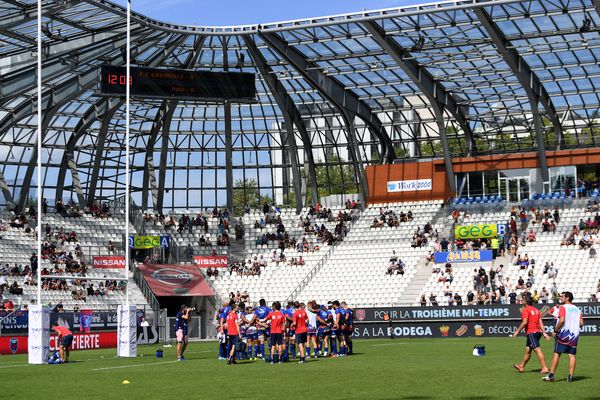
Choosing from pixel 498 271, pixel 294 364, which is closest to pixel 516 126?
pixel 498 271

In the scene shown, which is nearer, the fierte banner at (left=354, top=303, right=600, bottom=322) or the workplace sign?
the fierte banner at (left=354, top=303, right=600, bottom=322)

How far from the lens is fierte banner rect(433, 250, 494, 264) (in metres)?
54.2

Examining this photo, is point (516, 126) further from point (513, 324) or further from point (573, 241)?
point (513, 324)

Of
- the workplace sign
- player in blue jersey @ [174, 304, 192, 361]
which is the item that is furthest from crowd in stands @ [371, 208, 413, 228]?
player in blue jersey @ [174, 304, 192, 361]

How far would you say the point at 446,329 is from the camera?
46.0 metres

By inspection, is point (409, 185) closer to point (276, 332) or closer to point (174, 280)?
point (174, 280)

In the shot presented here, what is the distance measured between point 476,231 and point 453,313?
11.9 meters

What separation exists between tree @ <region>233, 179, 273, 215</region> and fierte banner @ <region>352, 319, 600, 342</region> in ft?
76.2

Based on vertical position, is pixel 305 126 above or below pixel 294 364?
above

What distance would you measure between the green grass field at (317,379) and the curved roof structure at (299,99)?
20277mm

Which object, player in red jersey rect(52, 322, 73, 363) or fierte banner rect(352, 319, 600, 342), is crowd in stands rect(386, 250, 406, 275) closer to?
fierte banner rect(352, 319, 600, 342)

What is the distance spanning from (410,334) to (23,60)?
23.7 meters

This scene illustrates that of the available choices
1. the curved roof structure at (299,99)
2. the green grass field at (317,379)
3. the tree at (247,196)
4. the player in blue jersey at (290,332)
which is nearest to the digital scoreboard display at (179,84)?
the curved roof structure at (299,99)

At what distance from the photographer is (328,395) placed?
17141 millimetres
